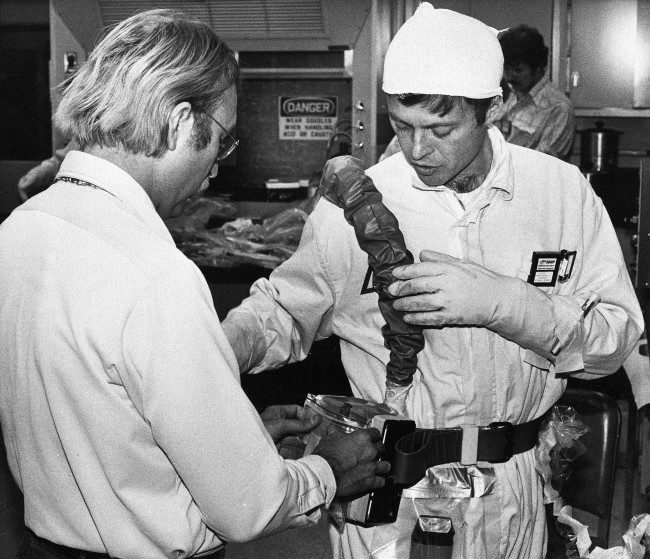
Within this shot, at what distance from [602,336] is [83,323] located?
1032 mm

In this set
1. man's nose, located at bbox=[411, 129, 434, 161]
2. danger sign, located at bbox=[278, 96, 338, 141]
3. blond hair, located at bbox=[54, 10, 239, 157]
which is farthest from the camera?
danger sign, located at bbox=[278, 96, 338, 141]

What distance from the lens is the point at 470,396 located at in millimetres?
1768

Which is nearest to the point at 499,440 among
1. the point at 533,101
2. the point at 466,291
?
the point at 466,291

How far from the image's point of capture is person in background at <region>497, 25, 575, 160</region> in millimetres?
4785

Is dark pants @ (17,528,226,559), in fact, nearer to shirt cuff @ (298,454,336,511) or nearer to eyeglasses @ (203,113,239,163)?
shirt cuff @ (298,454,336,511)

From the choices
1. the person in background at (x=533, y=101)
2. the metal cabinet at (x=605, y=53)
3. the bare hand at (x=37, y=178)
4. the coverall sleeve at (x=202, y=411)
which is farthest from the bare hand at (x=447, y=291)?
the metal cabinet at (x=605, y=53)

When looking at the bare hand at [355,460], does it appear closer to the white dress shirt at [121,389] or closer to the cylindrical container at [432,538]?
the white dress shirt at [121,389]

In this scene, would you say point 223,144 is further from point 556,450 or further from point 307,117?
point 307,117

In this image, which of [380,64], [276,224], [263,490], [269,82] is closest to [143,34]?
[263,490]

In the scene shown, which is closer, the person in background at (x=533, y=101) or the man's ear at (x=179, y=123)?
the man's ear at (x=179, y=123)

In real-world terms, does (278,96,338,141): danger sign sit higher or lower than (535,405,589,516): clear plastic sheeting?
higher

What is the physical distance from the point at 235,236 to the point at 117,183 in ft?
10.3

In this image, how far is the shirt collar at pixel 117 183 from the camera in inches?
52.5

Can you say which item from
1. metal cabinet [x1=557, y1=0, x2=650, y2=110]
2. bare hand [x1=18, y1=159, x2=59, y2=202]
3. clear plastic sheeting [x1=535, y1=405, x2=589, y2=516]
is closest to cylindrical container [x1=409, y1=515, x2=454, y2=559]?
clear plastic sheeting [x1=535, y1=405, x2=589, y2=516]
